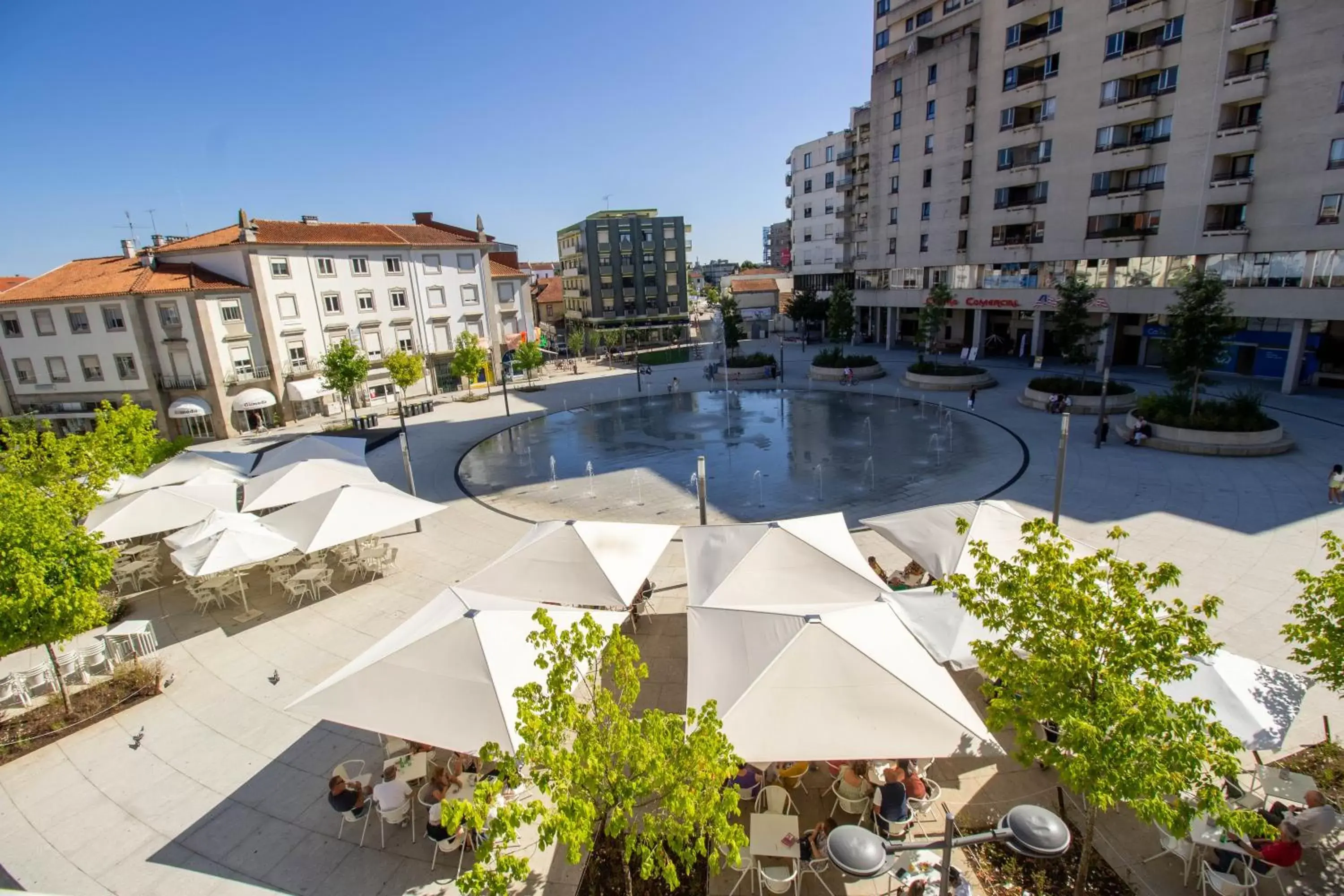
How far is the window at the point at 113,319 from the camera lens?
1318 inches

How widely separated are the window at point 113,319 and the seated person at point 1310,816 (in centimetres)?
A: 4541

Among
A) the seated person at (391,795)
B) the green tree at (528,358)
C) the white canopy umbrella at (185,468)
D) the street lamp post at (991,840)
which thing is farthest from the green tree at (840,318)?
the street lamp post at (991,840)

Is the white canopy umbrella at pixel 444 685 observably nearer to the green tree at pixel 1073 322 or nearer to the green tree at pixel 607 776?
the green tree at pixel 607 776

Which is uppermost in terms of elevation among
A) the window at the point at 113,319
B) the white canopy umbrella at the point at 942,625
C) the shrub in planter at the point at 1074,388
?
the window at the point at 113,319

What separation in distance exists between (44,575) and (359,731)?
5.53 meters

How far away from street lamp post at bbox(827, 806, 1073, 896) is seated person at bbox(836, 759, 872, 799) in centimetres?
371

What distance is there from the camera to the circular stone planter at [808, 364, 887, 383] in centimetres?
3869

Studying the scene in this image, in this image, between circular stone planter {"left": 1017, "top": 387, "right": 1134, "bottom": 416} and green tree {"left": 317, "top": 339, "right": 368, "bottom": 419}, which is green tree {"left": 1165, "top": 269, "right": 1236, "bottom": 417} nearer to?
circular stone planter {"left": 1017, "top": 387, "right": 1134, "bottom": 416}

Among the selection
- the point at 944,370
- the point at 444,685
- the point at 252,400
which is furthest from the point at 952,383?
the point at 252,400

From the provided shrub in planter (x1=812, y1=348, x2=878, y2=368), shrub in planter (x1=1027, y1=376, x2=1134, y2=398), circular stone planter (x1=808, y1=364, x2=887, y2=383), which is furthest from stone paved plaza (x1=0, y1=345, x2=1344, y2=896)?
shrub in planter (x1=812, y1=348, x2=878, y2=368)

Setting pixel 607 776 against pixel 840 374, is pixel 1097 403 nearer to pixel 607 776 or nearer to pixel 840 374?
pixel 840 374

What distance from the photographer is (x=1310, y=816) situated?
6.93 m

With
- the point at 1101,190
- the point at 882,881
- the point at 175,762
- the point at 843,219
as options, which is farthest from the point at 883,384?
the point at 175,762

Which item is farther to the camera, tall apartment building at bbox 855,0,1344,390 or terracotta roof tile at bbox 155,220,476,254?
terracotta roof tile at bbox 155,220,476,254
